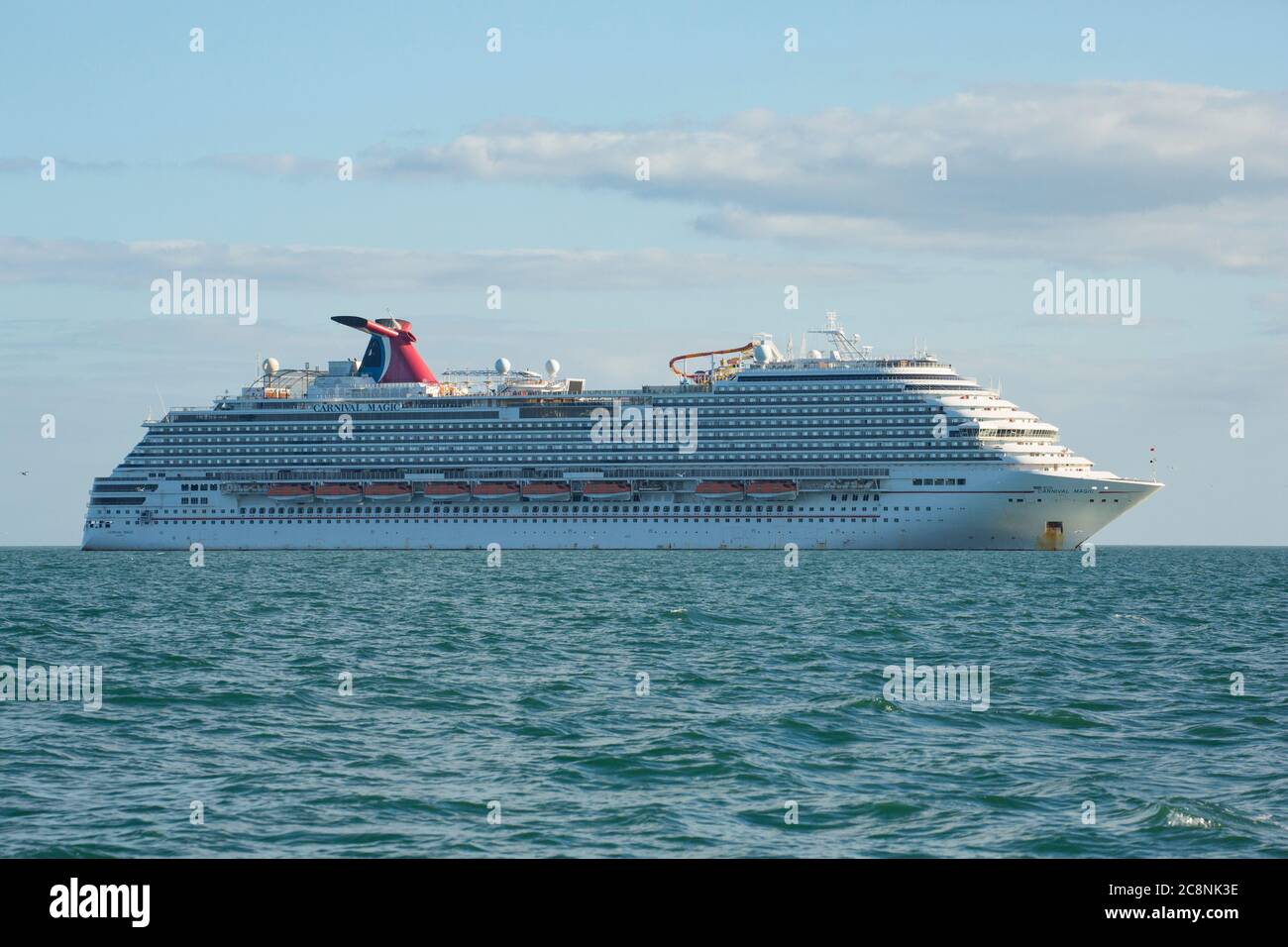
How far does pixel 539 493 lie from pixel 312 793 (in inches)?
4226

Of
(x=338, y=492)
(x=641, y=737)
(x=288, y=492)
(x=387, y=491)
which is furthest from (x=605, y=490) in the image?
(x=641, y=737)

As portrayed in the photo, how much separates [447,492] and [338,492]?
10160 millimetres

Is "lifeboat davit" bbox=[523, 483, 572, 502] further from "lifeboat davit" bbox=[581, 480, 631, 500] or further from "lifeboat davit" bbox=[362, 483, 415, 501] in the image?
"lifeboat davit" bbox=[362, 483, 415, 501]

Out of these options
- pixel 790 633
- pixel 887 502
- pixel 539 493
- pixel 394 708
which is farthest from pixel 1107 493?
pixel 394 708

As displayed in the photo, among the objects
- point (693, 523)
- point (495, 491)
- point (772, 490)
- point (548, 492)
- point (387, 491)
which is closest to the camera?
point (772, 490)

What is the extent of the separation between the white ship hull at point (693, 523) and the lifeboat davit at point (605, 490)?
0.64 metres

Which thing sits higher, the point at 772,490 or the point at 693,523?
the point at 772,490

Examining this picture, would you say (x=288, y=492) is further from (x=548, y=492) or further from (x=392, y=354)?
(x=548, y=492)

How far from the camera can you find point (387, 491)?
429 feet

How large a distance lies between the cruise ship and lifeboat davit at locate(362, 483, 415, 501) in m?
0.21

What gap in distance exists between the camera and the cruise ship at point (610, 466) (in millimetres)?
118000

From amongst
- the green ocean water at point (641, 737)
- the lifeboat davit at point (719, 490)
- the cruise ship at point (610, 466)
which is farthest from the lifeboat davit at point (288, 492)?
the green ocean water at point (641, 737)
